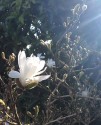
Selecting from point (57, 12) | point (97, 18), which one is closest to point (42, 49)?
point (57, 12)

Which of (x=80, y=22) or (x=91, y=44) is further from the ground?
(x=80, y=22)

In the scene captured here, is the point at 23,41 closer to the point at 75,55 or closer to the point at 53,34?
the point at 53,34

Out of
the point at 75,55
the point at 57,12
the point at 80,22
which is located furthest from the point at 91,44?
the point at 75,55

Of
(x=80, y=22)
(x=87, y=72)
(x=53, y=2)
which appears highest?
(x=53, y=2)

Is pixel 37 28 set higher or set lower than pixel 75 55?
higher

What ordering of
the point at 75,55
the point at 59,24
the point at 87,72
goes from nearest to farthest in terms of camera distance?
the point at 75,55, the point at 87,72, the point at 59,24

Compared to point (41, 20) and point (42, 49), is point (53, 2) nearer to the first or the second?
point (41, 20)

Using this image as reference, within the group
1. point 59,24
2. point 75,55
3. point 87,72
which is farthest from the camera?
point 59,24

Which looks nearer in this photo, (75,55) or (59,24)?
(75,55)

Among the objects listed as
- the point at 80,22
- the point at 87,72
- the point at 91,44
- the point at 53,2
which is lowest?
the point at 87,72
